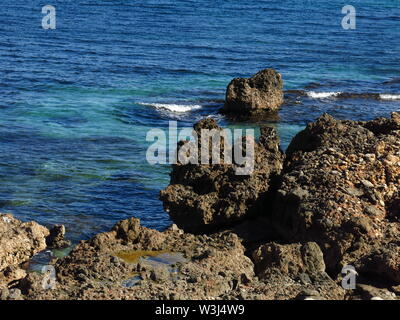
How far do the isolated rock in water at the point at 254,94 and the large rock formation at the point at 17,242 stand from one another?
17195 millimetres

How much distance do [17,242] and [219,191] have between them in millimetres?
4110

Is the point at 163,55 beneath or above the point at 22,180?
above

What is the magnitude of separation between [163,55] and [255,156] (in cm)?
3125

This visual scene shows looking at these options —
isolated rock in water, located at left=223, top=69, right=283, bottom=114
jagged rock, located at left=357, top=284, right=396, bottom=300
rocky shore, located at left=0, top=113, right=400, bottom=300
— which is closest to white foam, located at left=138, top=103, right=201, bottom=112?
isolated rock in water, located at left=223, top=69, right=283, bottom=114

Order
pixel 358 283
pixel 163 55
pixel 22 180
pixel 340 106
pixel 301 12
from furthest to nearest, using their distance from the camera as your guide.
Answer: pixel 301 12, pixel 163 55, pixel 340 106, pixel 22 180, pixel 358 283

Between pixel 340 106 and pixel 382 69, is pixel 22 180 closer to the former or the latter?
pixel 340 106

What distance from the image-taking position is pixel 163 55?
46.6 m

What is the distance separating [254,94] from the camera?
33750 millimetres

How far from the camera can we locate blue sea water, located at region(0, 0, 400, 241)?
23.5 metres

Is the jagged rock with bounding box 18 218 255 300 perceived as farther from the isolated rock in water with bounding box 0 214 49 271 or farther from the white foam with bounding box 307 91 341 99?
the white foam with bounding box 307 91 341 99

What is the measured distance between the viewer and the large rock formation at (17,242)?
15.6 meters

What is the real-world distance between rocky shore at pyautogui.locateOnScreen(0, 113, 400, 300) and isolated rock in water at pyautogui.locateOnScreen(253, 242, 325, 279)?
0.02 meters

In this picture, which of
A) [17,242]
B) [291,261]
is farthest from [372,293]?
[17,242]
